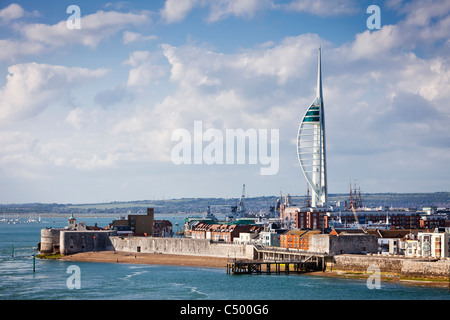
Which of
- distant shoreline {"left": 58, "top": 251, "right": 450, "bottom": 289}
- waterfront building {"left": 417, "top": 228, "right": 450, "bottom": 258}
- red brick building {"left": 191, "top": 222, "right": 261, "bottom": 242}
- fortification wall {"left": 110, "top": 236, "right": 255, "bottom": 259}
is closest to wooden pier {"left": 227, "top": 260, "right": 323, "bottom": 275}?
distant shoreline {"left": 58, "top": 251, "right": 450, "bottom": 289}

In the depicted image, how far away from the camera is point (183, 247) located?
106m

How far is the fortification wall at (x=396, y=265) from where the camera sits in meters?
73.0

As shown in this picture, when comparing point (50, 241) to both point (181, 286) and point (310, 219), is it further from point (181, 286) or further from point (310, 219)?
point (310, 219)

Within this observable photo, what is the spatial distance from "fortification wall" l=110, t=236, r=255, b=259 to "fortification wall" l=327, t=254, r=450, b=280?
16769 mm

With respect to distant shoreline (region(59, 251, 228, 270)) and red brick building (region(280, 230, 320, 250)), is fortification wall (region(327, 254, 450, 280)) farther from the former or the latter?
distant shoreline (region(59, 251, 228, 270))

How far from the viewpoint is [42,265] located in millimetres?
95750

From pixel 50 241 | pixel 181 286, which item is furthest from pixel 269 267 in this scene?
pixel 50 241

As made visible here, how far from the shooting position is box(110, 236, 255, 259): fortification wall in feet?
326

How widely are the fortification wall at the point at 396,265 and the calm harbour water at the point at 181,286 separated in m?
3.40

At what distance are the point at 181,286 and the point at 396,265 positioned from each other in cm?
2232

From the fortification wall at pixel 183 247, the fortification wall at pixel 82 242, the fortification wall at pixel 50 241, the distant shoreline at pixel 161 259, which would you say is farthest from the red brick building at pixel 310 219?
the fortification wall at pixel 50 241

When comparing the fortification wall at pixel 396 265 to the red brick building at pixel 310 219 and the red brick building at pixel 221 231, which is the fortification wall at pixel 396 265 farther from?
the red brick building at pixel 310 219
